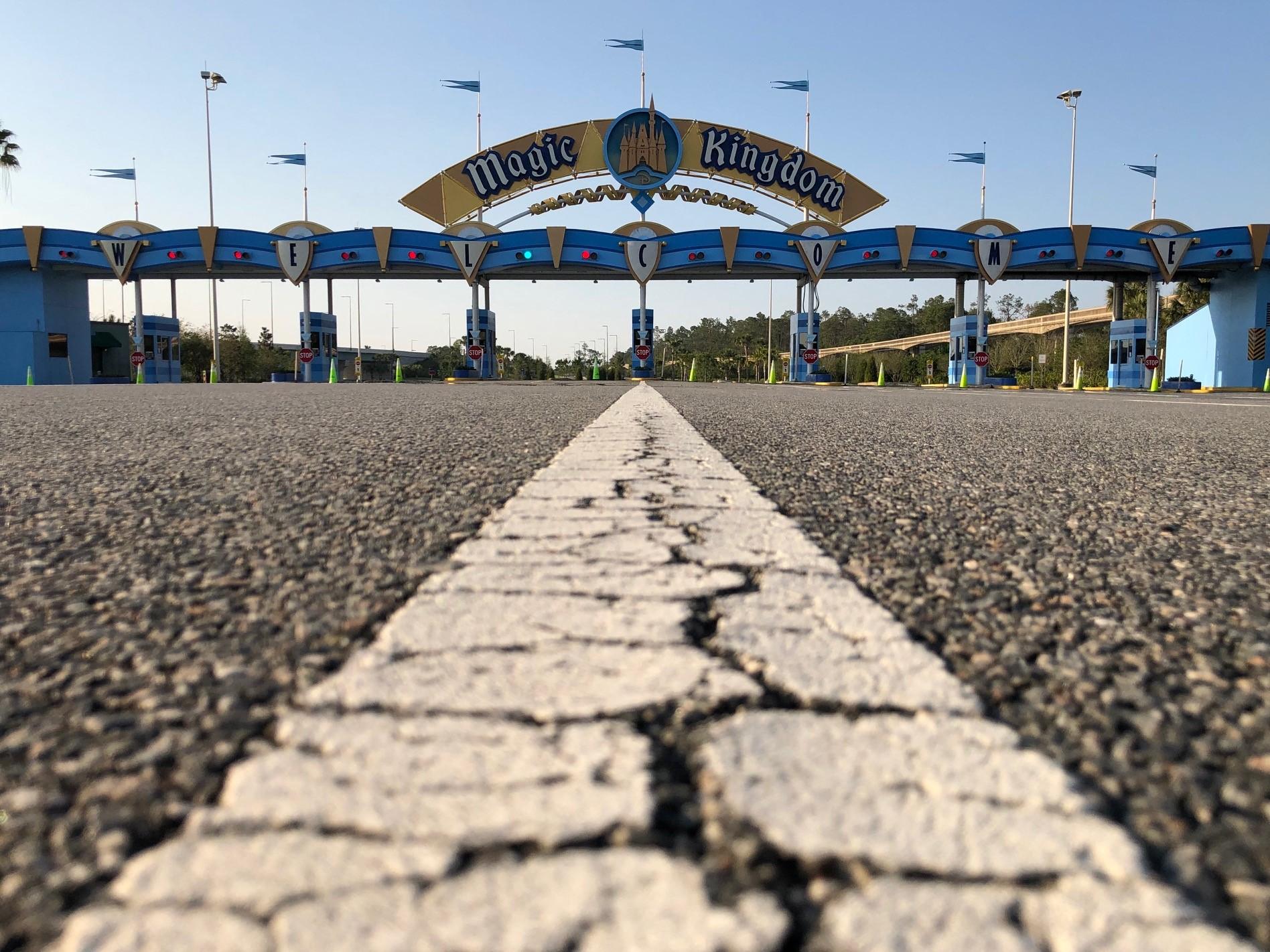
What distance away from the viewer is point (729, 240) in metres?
27.8

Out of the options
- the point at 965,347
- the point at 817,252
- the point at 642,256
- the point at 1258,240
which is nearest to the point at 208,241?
the point at 642,256

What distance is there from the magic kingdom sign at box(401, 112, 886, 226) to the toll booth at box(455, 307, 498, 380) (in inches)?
186

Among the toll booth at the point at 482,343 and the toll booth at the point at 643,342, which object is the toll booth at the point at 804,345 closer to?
the toll booth at the point at 643,342

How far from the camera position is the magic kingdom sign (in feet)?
98.9

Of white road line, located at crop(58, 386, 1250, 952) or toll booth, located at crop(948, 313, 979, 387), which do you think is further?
toll booth, located at crop(948, 313, 979, 387)

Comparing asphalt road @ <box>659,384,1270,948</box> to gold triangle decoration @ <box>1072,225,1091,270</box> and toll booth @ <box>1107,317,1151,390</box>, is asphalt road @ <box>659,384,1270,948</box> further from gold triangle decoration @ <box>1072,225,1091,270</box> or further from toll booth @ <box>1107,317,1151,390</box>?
→ toll booth @ <box>1107,317,1151,390</box>

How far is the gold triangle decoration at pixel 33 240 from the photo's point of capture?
28.3m

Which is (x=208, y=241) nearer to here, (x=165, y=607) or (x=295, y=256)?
(x=295, y=256)

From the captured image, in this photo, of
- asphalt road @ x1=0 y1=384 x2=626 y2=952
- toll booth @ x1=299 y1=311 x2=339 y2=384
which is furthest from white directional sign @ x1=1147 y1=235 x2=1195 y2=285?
asphalt road @ x1=0 y1=384 x2=626 y2=952

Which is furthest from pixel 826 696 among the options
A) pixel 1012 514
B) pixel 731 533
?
pixel 1012 514

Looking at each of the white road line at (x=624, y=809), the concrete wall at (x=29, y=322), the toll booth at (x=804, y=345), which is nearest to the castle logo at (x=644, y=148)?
the toll booth at (x=804, y=345)

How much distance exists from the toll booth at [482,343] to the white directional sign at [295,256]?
5.49m

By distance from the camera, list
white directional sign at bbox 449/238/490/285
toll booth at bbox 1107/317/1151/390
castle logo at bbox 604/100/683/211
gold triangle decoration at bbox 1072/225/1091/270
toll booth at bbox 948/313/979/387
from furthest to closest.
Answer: castle logo at bbox 604/100/683/211, toll booth at bbox 948/313/979/387, white directional sign at bbox 449/238/490/285, toll booth at bbox 1107/317/1151/390, gold triangle decoration at bbox 1072/225/1091/270

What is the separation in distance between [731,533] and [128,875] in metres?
1.52
